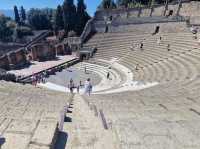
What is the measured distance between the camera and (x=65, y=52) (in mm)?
35219

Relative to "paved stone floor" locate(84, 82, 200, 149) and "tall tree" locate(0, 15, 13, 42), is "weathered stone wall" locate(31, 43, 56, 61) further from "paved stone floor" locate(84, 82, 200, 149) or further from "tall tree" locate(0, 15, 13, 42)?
"tall tree" locate(0, 15, 13, 42)

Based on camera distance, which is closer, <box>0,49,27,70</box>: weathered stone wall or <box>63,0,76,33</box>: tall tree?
<box>0,49,27,70</box>: weathered stone wall

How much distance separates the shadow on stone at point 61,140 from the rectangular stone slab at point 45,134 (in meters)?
0.24

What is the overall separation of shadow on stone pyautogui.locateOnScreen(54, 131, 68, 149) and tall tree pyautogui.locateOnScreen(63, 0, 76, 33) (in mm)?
42678

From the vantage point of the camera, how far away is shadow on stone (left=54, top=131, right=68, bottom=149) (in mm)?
4363

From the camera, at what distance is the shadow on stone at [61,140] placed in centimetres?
436

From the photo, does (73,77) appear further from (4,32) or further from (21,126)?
(4,32)

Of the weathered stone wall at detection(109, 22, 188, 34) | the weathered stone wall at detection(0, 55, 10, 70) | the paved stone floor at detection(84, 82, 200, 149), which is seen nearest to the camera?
the paved stone floor at detection(84, 82, 200, 149)

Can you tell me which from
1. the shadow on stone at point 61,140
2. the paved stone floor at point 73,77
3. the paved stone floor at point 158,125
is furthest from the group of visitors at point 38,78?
the shadow on stone at point 61,140

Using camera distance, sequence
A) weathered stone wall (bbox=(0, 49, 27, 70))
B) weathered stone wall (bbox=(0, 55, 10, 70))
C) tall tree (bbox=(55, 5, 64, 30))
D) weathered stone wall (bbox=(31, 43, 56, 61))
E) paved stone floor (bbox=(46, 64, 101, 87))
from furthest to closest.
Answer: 1. tall tree (bbox=(55, 5, 64, 30))
2. weathered stone wall (bbox=(31, 43, 56, 61))
3. weathered stone wall (bbox=(0, 49, 27, 70))
4. weathered stone wall (bbox=(0, 55, 10, 70))
5. paved stone floor (bbox=(46, 64, 101, 87))

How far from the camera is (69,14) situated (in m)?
45.5

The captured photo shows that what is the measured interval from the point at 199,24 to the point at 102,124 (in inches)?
949

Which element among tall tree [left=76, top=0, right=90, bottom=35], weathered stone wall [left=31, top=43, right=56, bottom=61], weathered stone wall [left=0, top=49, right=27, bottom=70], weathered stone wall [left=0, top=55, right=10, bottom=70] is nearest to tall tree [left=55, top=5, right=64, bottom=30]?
tall tree [left=76, top=0, right=90, bottom=35]

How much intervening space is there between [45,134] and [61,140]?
51cm
